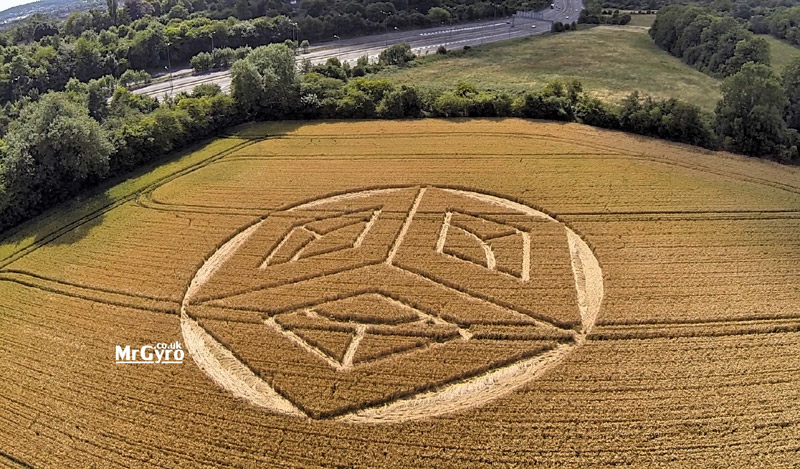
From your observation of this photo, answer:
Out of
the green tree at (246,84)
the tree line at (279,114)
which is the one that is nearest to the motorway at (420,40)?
the tree line at (279,114)

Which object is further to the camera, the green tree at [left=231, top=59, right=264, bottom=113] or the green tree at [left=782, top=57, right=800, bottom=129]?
the green tree at [left=231, top=59, right=264, bottom=113]

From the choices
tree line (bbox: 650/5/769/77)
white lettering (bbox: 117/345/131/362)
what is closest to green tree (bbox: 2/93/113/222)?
white lettering (bbox: 117/345/131/362)

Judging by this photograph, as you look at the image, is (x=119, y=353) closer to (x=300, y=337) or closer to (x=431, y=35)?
(x=300, y=337)

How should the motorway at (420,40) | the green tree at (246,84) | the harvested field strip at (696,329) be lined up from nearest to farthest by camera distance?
the harvested field strip at (696,329) < the green tree at (246,84) < the motorway at (420,40)

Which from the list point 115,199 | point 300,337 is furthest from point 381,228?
point 115,199

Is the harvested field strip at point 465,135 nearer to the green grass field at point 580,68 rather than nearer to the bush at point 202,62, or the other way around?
the green grass field at point 580,68

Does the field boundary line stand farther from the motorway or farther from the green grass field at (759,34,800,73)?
the green grass field at (759,34,800,73)

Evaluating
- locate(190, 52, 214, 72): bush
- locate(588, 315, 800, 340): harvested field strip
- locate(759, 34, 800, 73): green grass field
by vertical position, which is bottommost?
locate(588, 315, 800, 340): harvested field strip

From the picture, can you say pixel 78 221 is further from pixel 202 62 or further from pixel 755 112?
pixel 755 112
